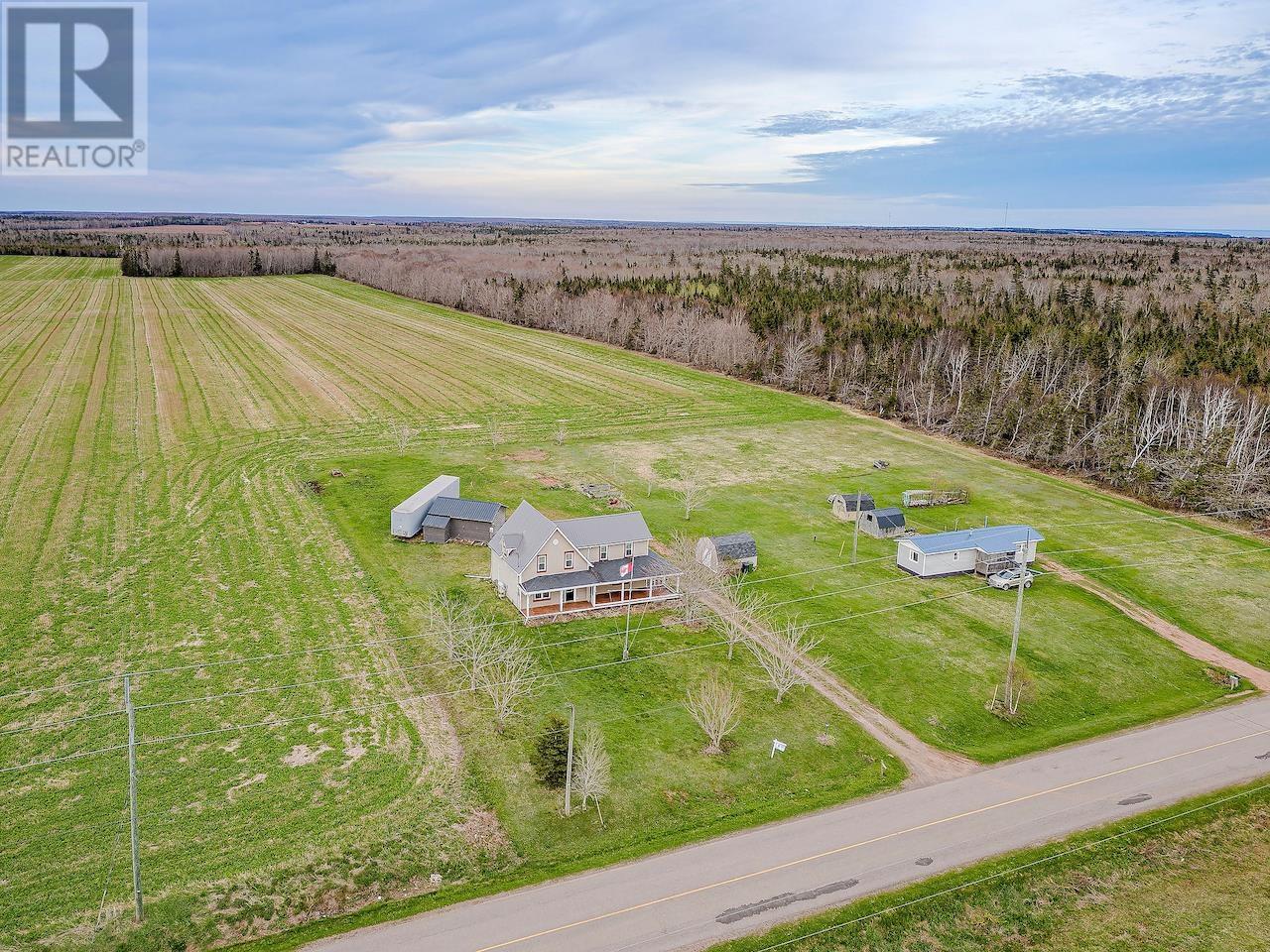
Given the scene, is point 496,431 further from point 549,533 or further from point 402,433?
point 549,533

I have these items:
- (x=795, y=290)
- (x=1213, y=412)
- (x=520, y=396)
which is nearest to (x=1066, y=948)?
(x=1213, y=412)

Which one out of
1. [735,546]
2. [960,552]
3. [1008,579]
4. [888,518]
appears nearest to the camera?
[735,546]

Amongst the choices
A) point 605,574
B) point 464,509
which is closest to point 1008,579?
point 605,574

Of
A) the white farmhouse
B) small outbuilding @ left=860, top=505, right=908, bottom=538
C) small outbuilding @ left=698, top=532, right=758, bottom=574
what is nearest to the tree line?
→ small outbuilding @ left=860, top=505, right=908, bottom=538

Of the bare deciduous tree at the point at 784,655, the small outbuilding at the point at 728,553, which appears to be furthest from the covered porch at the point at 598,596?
the bare deciduous tree at the point at 784,655

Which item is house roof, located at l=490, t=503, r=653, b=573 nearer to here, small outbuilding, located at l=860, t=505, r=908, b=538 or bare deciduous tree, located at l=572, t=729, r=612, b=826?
bare deciduous tree, located at l=572, t=729, r=612, b=826

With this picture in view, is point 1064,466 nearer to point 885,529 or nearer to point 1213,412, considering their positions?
point 1213,412

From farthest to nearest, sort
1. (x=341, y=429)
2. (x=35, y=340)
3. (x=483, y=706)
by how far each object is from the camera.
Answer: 1. (x=35, y=340)
2. (x=341, y=429)
3. (x=483, y=706)
